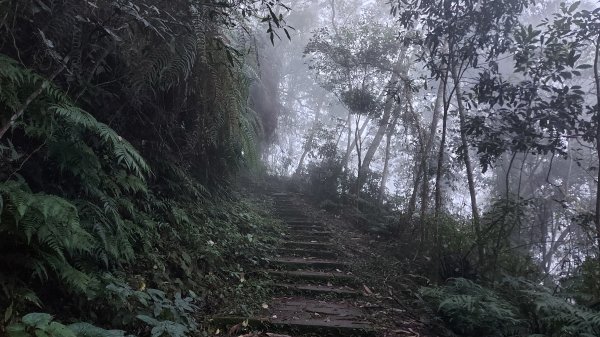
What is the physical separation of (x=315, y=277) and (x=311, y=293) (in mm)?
458

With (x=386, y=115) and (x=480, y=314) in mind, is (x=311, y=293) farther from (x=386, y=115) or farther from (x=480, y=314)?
(x=386, y=115)

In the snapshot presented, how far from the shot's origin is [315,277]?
5.45m

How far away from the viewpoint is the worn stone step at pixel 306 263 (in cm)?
573

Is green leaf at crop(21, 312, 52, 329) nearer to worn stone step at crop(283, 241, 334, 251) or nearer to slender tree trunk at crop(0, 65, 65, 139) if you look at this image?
slender tree trunk at crop(0, 65, 65, 139)

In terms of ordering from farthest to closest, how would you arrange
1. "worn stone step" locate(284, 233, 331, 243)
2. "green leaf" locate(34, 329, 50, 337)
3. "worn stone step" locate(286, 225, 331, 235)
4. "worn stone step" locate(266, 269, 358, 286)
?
1. "worn stone step" locate(286, 225, 331, 235)
2. "worn stone step" locate(284, 233, 331, 243)
3. "worn stone step" locate(266, 269, 358, 286)
4. "green leaf" locate(34, 329, 50, 337)

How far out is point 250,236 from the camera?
6.23 meters

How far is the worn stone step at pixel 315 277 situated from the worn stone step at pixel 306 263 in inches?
9.2

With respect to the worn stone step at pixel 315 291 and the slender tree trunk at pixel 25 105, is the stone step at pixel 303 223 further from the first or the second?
the slender tree trunk at pixel 25 105

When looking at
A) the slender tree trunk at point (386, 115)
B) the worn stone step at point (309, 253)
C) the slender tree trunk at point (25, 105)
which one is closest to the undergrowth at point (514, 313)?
the worn stone step at point (309, 253)

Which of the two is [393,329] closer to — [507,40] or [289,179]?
[507,40]

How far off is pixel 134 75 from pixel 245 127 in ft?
6.79

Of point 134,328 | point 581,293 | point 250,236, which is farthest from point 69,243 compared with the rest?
point 581,293

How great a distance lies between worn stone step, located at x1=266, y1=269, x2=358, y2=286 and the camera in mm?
5367

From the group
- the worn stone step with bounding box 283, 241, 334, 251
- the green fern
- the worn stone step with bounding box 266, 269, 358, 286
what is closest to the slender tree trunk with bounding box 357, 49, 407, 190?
the worn stone step with bounding box 283, 241, 334, 251
